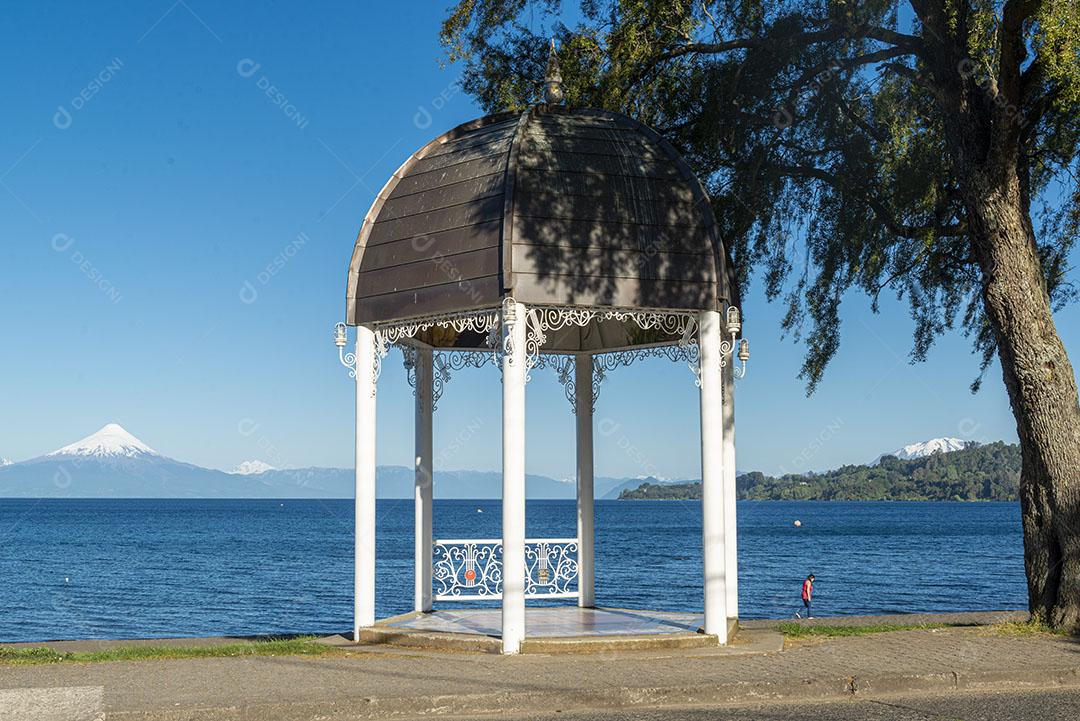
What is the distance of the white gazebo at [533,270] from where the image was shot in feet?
36.0

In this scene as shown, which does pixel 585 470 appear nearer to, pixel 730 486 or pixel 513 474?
pixel 730 486

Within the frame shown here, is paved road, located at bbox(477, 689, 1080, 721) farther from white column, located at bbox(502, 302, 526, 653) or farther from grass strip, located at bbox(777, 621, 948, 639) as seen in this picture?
grass strip, located at bbox(777, 621, 948, 639)

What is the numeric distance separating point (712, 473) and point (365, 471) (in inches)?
149

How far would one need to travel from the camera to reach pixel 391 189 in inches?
490

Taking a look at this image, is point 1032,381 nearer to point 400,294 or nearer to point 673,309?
point 673,309

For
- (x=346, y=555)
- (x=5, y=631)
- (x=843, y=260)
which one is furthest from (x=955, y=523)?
(x=843, y=260)

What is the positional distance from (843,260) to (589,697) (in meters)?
9.14

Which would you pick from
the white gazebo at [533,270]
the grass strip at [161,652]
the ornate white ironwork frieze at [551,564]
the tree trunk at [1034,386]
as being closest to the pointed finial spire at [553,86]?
the white gazebo at [533,270]

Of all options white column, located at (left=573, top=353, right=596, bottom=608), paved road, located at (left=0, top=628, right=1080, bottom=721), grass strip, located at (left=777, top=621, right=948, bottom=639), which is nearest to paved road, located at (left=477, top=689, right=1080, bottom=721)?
paved road, located at (left=0, top=628, right=1080, bottom=721)

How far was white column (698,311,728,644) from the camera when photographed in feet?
37.2

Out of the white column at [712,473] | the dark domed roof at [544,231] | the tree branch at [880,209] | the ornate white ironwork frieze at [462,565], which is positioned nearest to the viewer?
the dark domed roof at [544,231]

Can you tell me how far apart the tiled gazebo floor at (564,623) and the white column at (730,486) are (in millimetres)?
558

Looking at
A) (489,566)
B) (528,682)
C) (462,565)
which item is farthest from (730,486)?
(528,682)

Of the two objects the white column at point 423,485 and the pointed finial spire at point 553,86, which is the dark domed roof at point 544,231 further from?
the white column at point 423,485
